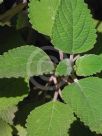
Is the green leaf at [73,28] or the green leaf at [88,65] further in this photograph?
the green leaf at [88,65]

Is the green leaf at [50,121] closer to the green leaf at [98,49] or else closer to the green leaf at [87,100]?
the green leaf at [87,100]

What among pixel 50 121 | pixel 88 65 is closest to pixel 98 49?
pixel 88 65

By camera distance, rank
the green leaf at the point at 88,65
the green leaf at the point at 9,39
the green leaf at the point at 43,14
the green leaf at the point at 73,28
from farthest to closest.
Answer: the green leaf at the point at 9,39 < the green leaf at the point at 43,14 < the green leaf at the point at 88,65 < the green leaf at the point at 73,28

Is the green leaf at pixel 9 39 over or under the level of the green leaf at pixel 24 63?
under

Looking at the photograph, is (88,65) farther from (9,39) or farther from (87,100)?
(9,39)

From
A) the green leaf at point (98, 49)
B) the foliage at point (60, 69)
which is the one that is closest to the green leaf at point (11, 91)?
the foliage at point (60, 69)
